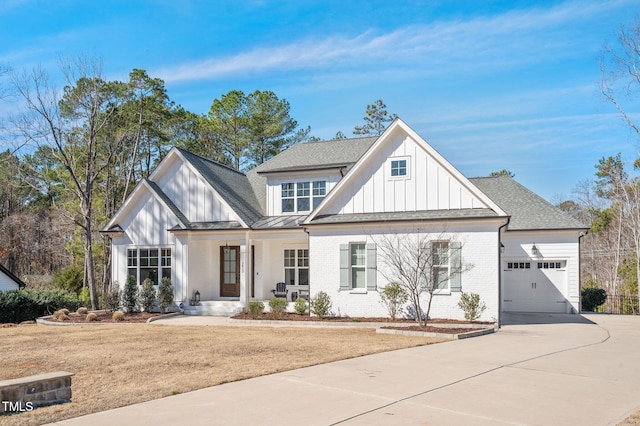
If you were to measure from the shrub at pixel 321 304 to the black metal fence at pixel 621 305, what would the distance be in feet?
53.9

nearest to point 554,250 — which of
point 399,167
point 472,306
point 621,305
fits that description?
point 472,306

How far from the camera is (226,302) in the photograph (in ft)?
72.1

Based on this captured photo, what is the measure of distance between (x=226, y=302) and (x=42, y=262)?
1312 inches

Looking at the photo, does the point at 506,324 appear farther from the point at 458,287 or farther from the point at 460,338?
the point at 460,338

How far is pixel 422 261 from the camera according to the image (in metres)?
18.3

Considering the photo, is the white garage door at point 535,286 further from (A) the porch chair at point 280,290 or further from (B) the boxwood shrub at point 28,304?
(B) the boxwood shrub at point 28,304

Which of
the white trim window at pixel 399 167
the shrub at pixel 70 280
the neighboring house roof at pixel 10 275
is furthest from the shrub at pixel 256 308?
the shrub at pixel 70 280

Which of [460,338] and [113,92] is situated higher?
[113,92]

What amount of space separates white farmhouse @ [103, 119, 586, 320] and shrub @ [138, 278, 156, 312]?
0.73 metres

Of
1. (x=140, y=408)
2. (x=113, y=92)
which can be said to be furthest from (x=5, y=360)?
(x=113, y=92)

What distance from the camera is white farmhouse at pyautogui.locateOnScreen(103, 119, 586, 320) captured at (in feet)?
61.6

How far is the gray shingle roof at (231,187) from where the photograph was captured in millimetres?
23380

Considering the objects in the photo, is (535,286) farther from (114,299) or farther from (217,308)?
(114,299)

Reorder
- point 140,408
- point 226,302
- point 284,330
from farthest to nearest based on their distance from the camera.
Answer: point 226,302, point 284,330, point 140,408
